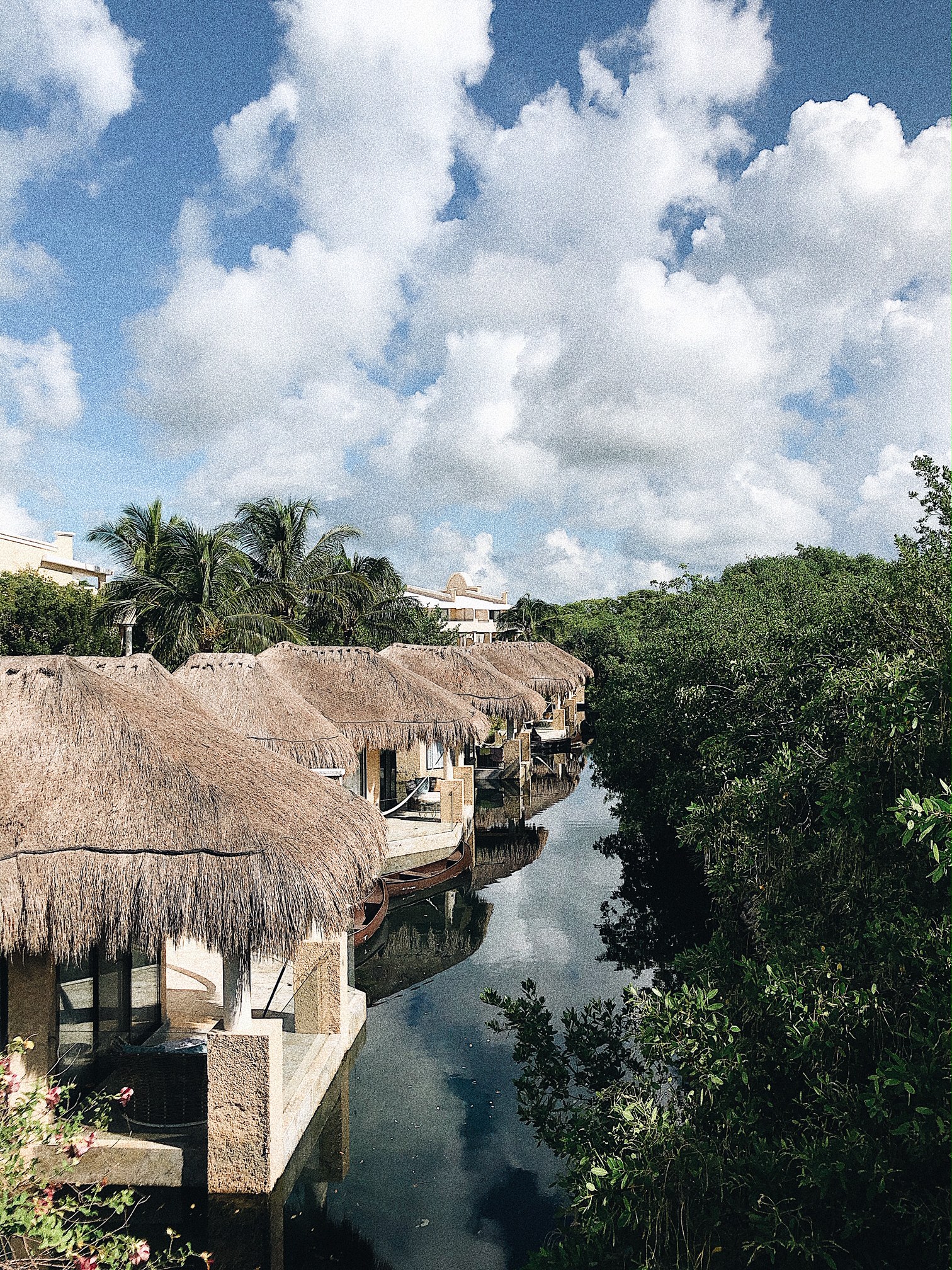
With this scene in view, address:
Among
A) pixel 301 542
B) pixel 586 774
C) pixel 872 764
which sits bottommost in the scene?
pixel 586 774

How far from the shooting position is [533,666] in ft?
112

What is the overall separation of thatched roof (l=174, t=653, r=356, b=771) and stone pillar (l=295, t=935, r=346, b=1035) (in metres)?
4.74

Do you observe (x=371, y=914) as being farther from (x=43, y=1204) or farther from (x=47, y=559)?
(x=47, y=559)

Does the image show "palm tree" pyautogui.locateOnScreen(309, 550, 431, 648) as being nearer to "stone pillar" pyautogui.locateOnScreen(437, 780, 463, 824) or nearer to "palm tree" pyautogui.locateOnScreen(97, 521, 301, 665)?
"palm tree" pyautogui.locateOnScreen(97, 521, 301, 665)

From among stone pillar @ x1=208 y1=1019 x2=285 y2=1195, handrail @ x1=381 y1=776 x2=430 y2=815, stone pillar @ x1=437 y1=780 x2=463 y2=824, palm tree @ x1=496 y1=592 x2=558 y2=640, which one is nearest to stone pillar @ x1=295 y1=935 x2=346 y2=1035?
stone pillar @ x1=208 y1=1019 x2=285 y2=1195

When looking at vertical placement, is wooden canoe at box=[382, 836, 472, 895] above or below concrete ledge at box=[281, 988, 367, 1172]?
above

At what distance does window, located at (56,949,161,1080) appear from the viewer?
8062 mm

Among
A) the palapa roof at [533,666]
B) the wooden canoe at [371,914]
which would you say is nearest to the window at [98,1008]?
the wooden canoe at [371,914]

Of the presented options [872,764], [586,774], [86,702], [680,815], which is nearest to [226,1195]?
[86,702]

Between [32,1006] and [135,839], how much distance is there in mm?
2015

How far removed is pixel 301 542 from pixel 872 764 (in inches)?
1041

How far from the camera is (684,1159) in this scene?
409 cm

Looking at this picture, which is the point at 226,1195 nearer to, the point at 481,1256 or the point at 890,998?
the point at 481,1256

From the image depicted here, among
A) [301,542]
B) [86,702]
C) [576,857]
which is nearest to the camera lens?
[86,702]
